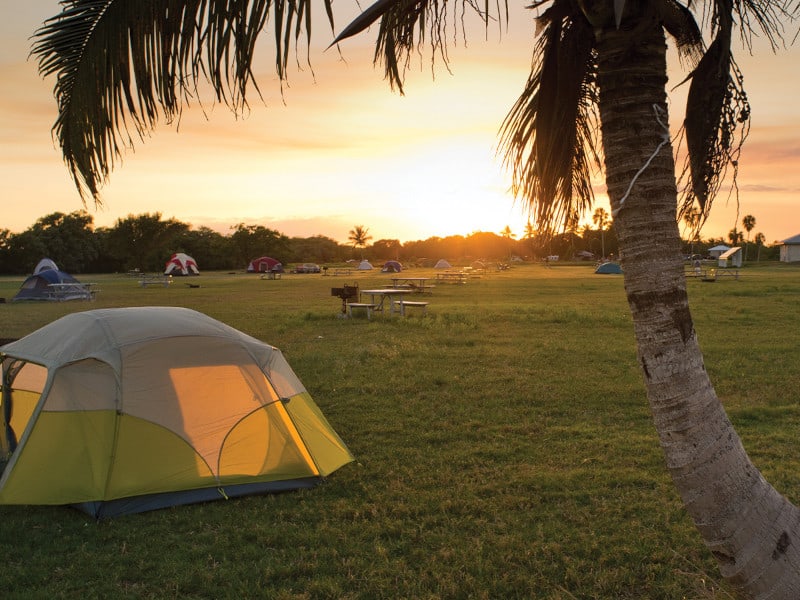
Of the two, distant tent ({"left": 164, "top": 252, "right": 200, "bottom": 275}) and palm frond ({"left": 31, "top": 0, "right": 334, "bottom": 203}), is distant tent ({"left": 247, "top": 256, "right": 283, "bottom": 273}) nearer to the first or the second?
distant tent ({"left": 164, "top": 252, "right": 200, "bottom": 275})

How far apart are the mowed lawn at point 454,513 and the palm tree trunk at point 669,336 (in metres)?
0.99

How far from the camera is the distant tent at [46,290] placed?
29.3 m

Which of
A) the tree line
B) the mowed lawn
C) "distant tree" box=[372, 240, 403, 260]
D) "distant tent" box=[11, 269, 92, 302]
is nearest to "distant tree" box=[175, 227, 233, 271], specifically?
the tree line

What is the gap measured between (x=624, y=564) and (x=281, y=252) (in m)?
90.4

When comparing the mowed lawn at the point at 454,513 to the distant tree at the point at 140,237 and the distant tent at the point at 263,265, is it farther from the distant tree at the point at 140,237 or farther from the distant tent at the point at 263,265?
the distant tree at the point at 140,237

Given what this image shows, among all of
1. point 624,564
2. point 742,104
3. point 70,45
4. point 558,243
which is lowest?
point 624,564

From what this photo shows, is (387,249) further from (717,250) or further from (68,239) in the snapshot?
(717,250)

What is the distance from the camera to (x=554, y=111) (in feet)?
11.1

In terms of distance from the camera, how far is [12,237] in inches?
2867

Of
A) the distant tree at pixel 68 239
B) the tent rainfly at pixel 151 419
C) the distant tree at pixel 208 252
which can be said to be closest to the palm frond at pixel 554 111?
the tent rainfly at pixel 151 419

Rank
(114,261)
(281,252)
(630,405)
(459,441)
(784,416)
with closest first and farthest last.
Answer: (459,441), (784,416), (630,405), (114,261), (281,252)

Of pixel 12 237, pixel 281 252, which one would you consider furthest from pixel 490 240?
pixel 12 237

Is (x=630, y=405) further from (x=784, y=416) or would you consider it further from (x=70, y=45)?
(x=70, y=45)

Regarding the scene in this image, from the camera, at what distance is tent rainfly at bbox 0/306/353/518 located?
532cm
